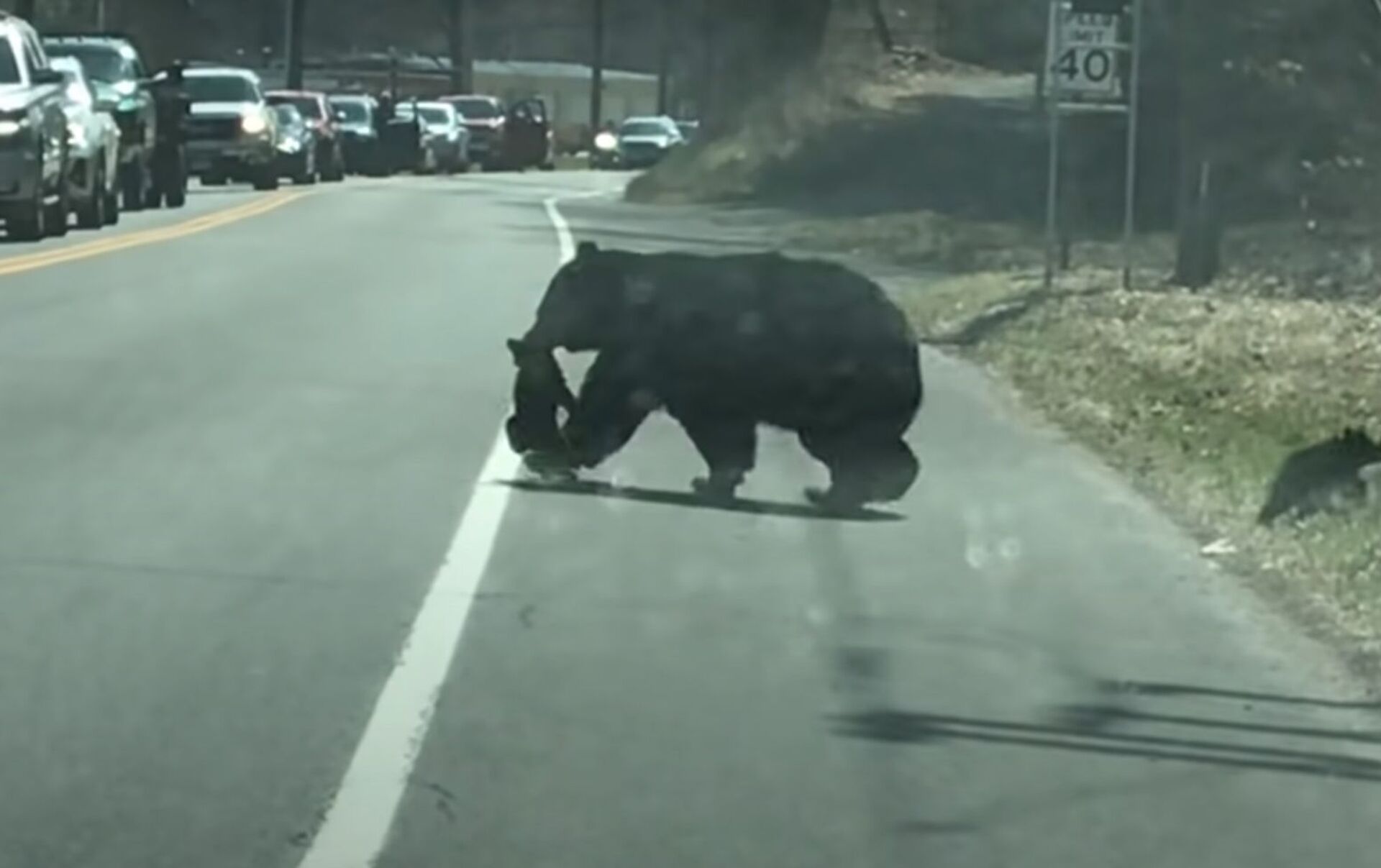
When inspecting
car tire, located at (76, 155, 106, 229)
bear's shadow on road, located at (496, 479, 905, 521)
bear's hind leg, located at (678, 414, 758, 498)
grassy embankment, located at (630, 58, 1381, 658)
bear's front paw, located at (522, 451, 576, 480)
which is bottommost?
car tire, located at (76, 155, 106, 229)

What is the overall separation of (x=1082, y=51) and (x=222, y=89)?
2873 cm

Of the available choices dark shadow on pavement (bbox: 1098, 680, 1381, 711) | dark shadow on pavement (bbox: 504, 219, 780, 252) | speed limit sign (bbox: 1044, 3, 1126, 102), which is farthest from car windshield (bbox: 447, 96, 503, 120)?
dark shadow on pavement (bbox: 1098, 680, 1381, 711)

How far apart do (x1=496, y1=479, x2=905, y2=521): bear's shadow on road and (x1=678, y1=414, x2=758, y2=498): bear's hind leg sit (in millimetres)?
79

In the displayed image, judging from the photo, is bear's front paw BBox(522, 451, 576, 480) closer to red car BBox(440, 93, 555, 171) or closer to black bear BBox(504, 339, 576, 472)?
black bear BBox(504, 339, 576, 472)

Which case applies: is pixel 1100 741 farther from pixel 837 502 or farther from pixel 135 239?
pixel 135 239

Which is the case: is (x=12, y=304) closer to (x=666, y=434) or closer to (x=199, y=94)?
(x=666, y=434)

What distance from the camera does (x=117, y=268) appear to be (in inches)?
1070

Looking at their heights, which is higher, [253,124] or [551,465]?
[551,465]

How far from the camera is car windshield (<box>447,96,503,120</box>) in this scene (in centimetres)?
7931

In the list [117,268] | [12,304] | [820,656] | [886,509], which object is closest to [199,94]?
[117,268]

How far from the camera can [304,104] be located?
5772 centimetres

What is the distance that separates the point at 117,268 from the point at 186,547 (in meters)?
15.6

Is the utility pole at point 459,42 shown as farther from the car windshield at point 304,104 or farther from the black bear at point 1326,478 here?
the black bear at point 1326,478

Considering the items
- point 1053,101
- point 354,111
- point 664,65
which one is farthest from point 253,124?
point 664,65
